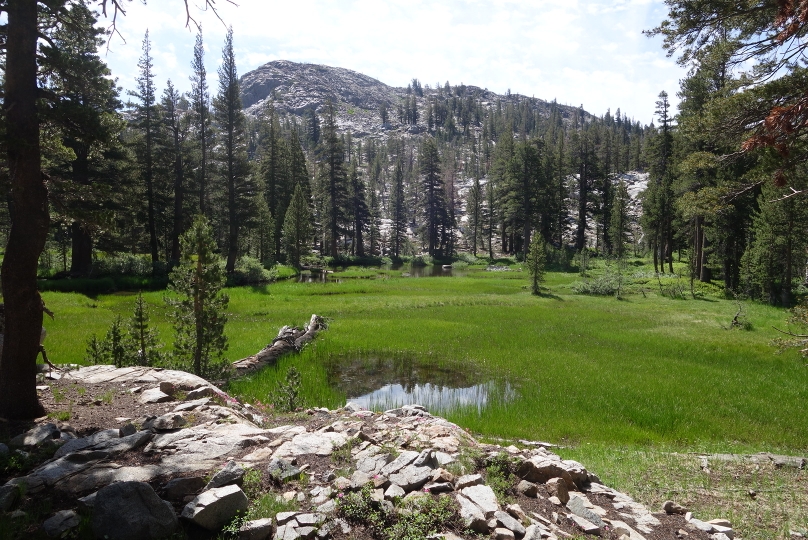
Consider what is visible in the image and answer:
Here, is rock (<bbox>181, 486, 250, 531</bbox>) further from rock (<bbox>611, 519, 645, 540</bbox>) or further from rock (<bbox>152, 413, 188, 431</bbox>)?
rock (<bbox>611, 519, 645, 540</bbox>)

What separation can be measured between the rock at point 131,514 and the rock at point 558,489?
4695mm

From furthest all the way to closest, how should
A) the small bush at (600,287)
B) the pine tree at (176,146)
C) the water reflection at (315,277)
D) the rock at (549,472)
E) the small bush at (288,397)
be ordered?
the water reflection at (315,277)
the pine tree at (176,146)
the small bush at (600,287)
the small bush at (288,397)
the rock at (549,472)

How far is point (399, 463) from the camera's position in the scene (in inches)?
220

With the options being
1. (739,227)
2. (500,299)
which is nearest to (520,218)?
(739,227)

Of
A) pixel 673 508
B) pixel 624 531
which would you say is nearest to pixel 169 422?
pixel 624 531

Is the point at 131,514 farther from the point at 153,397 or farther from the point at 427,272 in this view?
the point at 427,272

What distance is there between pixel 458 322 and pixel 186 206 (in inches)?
1457

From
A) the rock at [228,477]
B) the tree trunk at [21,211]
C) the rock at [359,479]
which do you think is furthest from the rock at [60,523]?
the tree trunk at [21,211]

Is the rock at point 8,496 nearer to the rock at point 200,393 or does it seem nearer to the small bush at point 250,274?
the rock at point 200,393

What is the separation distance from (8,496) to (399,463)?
4.23 meters

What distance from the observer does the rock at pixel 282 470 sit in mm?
5242

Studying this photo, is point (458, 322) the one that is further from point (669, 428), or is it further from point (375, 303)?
point (669, 428)

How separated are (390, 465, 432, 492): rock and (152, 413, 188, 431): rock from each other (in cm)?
354

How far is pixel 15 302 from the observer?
20.6 feet
